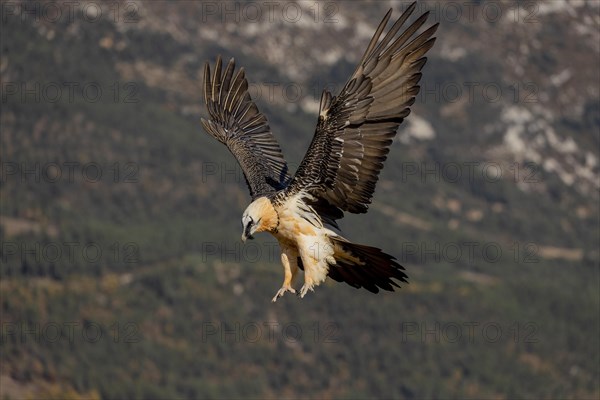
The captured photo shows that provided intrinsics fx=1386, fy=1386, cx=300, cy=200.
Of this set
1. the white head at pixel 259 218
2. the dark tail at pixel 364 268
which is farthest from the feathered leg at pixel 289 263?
the white head at pixel 259 218

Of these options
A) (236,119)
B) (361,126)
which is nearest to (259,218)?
(361,126)

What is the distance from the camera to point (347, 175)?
24.1m

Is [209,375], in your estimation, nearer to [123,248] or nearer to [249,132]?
[123,248]

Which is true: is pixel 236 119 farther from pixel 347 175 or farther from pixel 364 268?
pixel 364 268

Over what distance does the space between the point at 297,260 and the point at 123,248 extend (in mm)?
175485

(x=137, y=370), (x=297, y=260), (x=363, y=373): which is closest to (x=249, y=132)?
(x=297, y=260)

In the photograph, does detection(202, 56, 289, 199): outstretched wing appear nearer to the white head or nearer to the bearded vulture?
the bearded vulture

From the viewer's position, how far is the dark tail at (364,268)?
24.0 metres

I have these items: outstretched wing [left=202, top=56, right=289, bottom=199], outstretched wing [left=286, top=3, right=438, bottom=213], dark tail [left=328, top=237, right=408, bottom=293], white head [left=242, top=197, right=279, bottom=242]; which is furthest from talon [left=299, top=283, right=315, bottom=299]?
outstretched wing [left=202, top=56, right=289, bottom=199]

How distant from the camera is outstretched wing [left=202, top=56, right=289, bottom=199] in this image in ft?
92.4

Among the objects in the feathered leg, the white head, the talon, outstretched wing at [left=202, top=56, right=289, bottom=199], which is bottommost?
the talon

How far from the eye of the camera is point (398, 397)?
195 metres

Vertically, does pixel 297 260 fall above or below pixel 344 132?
below

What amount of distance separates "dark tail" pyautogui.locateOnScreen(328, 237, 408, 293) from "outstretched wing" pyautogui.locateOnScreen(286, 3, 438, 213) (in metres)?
0.72
